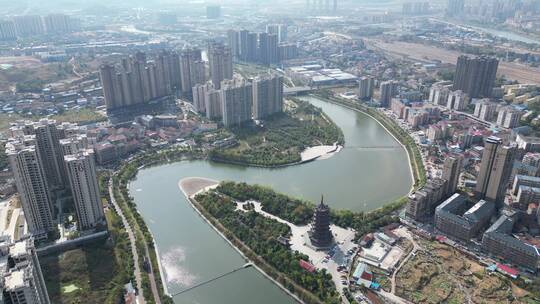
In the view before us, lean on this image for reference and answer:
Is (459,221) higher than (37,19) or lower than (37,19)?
lower

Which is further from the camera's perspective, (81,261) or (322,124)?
(322,124)

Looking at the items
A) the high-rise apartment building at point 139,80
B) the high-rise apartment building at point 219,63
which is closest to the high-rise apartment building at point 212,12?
the high-rise apartment building at point 139,80

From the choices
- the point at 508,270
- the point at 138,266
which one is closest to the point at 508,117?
the point at 508,270

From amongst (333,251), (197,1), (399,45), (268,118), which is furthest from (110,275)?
(197,1)

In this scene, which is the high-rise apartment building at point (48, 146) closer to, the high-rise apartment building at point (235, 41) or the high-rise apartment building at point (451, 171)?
the high-rise apartment building at point (451, 171)

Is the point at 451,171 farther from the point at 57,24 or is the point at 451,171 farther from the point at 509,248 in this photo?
the point at 57,24

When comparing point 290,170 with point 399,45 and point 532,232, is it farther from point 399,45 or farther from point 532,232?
point 399,45
